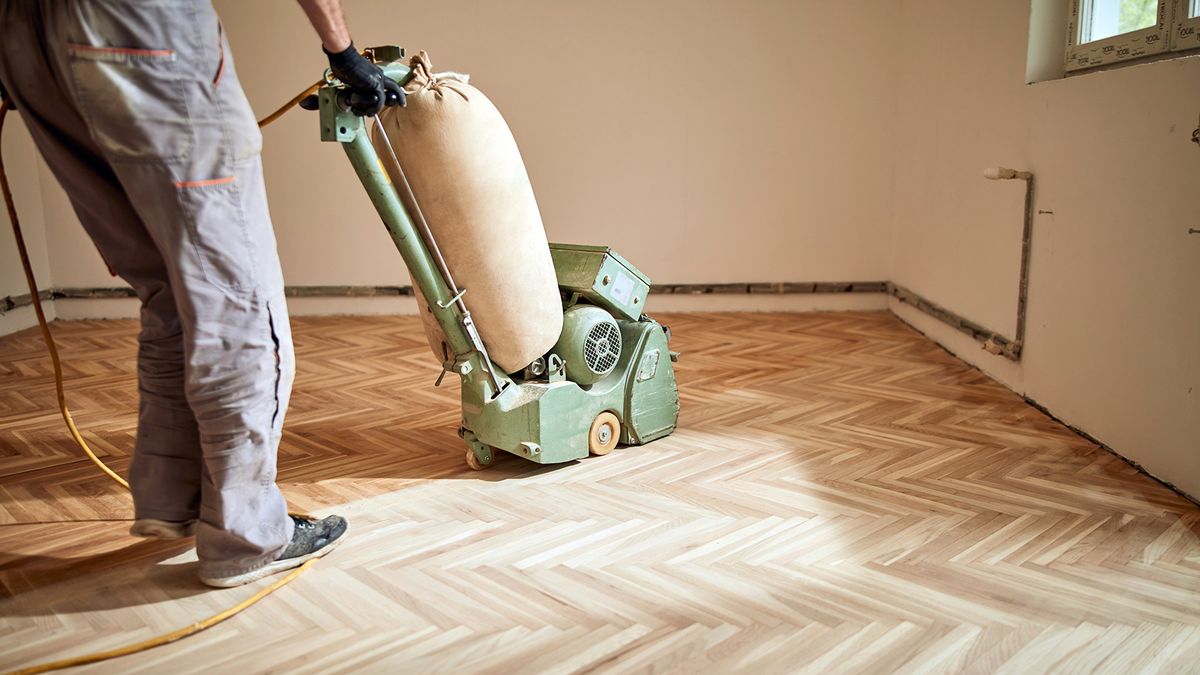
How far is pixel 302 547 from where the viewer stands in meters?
2.27

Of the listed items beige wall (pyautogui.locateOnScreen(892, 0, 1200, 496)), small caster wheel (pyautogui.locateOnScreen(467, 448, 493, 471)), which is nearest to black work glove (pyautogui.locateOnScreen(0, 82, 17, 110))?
small caster wheel (pyautogui.locateOnScreen(467, 448, 493, 471))

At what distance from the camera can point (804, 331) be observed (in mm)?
5172

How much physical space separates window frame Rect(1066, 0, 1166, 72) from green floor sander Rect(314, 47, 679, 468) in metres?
1.76

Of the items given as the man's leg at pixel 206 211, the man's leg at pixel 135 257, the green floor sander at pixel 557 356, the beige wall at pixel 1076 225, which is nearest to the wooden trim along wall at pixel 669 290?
the beige wall at pixel 1076 225

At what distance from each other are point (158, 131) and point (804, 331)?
3.84 meters

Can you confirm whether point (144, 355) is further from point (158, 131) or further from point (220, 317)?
point (158, 131)

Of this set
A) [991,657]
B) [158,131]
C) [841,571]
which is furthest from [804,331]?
[158,131]

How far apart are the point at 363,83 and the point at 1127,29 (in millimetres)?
2561

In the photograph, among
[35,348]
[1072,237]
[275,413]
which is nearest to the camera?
[275,413]

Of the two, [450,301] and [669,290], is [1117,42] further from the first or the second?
[669,290]

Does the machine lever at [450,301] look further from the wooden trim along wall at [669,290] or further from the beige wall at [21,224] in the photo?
the beige wall at [21,224]

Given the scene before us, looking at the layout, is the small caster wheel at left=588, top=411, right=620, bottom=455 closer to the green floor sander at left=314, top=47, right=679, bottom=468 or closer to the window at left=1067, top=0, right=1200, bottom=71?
the green floor sander at left=314, top=47, right=679, bottom=468

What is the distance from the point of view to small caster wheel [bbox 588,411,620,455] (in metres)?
3.02

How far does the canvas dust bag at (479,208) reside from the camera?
2.57 meters
